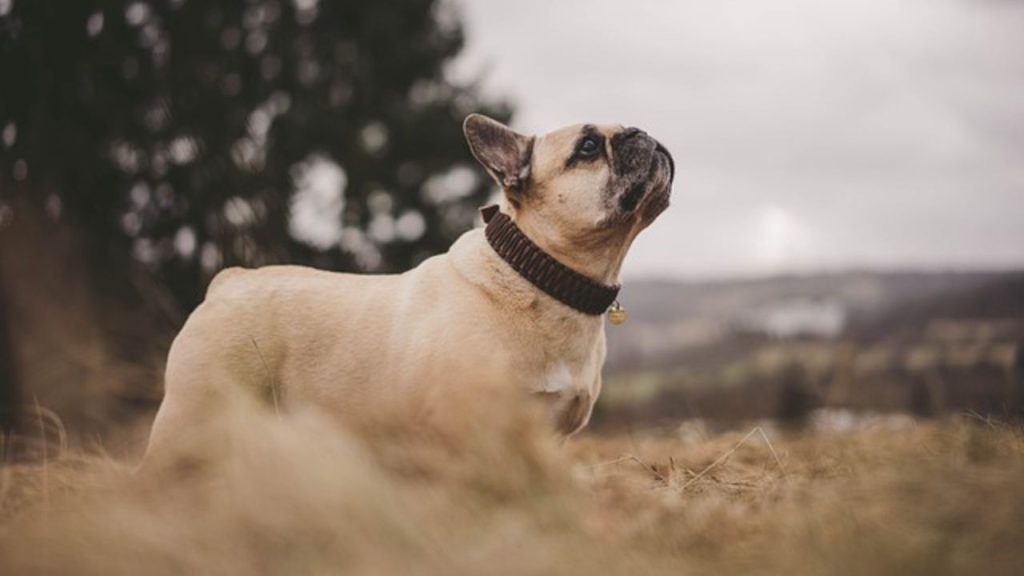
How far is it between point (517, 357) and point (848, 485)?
1506mm

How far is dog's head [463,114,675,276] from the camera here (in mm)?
3561

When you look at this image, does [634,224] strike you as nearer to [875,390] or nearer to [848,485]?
[848,485]

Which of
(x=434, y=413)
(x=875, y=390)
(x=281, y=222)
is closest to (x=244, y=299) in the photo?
(x=434, y=413)

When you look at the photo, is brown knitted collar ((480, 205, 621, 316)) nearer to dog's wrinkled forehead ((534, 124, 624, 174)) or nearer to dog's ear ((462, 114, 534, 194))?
dog's ear ((462, 114, 534, 194))

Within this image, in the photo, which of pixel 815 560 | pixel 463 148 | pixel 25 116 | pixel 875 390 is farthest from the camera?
pixel 463 148

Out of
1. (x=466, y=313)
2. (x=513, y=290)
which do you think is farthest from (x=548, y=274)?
(x=466, y=313)

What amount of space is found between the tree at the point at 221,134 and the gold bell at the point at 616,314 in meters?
3.90

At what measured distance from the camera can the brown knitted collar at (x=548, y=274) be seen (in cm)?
333

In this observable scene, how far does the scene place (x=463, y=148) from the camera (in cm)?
1419

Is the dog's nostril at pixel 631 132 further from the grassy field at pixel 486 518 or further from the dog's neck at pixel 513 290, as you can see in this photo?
the grassy field at pixel 486 518

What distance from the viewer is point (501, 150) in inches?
149

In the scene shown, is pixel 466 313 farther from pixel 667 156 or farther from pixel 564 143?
pixel 667 156

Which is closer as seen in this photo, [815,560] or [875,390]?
[815,560]

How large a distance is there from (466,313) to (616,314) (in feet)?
2.77
